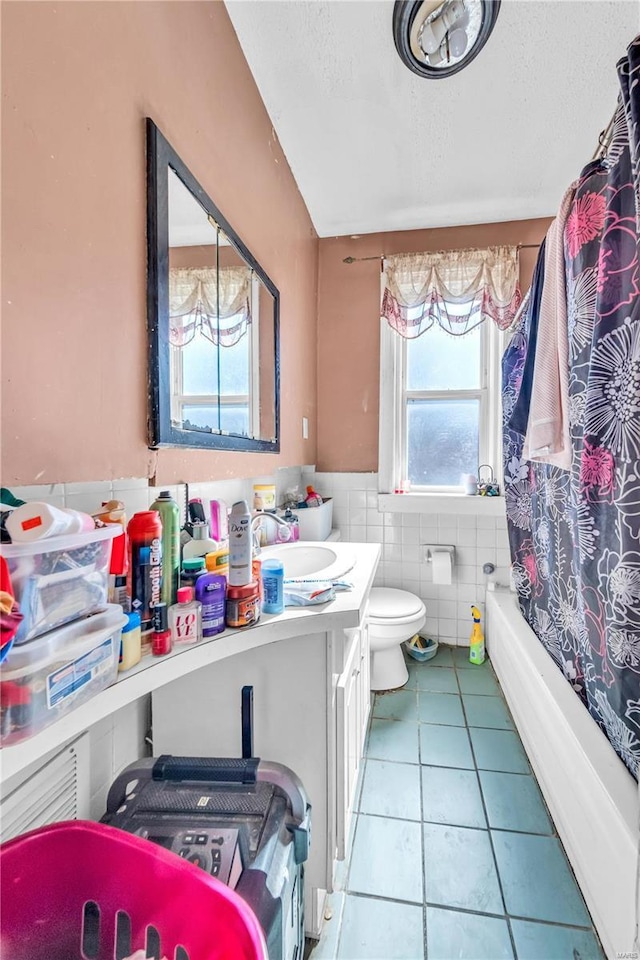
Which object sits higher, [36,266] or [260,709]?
[36,266]

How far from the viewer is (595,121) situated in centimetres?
158

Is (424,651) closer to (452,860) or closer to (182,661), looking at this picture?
(452,860)

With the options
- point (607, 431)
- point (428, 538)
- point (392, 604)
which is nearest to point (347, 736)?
point (392, 604)

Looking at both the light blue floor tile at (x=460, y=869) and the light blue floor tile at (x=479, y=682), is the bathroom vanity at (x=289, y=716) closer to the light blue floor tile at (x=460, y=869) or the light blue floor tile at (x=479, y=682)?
the light blue floor tile at (x=460, y=869)

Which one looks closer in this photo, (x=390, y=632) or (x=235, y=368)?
(x=235, y=368)

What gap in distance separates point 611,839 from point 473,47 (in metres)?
2.28

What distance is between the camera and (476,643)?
2162 mm

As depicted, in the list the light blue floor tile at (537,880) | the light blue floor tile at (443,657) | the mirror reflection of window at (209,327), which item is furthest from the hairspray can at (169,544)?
the light blue floor tile at (443,657)

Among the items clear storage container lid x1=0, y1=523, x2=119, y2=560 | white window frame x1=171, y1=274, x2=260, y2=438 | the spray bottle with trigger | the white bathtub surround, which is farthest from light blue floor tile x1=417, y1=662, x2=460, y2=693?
clear storage container lid x1=0, y1=523, x2=119, y2=560

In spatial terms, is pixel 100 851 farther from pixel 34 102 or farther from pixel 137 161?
pixel 137 161

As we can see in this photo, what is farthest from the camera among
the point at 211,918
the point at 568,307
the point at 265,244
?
the point at 265,244

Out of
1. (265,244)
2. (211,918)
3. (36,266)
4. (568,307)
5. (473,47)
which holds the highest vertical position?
(473,47)

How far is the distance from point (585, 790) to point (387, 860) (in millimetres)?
605

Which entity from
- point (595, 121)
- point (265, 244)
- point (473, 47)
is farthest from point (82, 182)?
point (595, 121)
